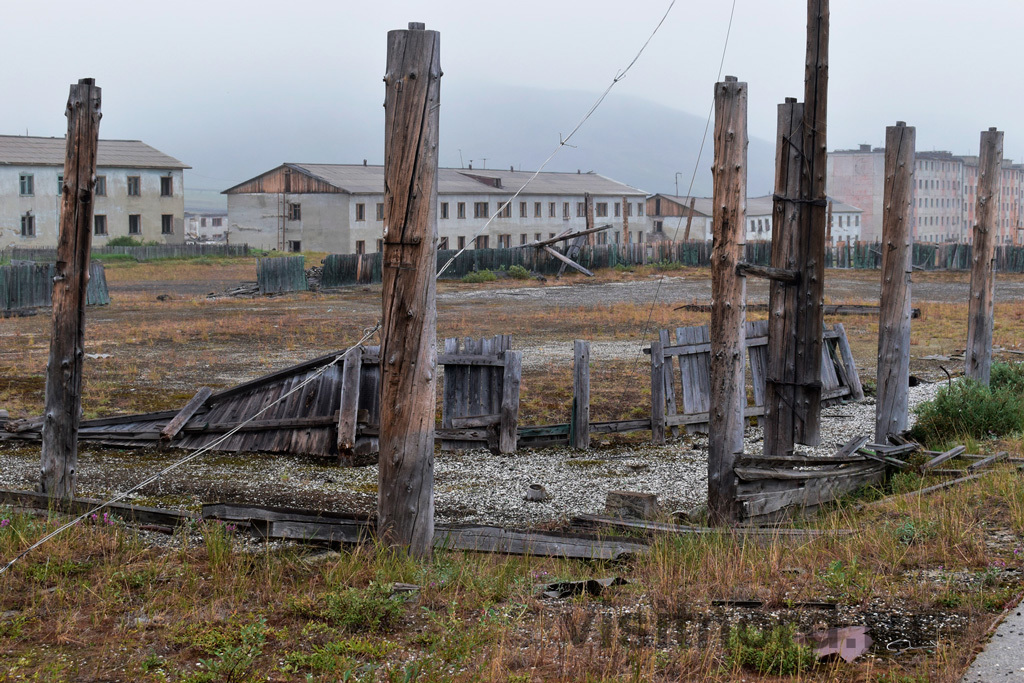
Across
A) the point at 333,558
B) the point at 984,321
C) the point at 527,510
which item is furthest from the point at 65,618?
the point at 984,321

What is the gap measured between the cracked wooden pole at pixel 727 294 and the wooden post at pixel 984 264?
5.91 meters

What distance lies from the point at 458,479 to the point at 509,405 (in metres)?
1.32

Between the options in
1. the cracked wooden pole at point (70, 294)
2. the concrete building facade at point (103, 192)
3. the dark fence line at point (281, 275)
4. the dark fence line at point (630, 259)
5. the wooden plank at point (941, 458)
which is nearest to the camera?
the cracked wooden pole at point (70, 294)

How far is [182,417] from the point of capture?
415 inches

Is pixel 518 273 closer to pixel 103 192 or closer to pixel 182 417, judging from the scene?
pixel 103 192

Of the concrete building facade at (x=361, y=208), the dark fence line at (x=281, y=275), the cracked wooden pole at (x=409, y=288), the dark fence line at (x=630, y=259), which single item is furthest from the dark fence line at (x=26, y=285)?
the concrete building facade at (x=361, y=208)

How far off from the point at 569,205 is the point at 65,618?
238 ft

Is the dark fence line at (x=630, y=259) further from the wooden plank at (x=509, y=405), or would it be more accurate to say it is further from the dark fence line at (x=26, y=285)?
the wooden plank at (x=509, y=405)

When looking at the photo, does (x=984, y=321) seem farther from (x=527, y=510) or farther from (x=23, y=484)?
(x=23, y=484)

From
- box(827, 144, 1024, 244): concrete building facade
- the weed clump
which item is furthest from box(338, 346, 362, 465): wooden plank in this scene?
box(827, 144, 1024, 244): concrete building facade

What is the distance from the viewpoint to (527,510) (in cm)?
849

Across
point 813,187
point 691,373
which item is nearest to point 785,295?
point 813,187

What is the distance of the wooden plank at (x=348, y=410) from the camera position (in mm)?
10156

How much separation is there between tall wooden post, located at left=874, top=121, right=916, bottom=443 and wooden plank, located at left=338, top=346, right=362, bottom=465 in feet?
16.8
